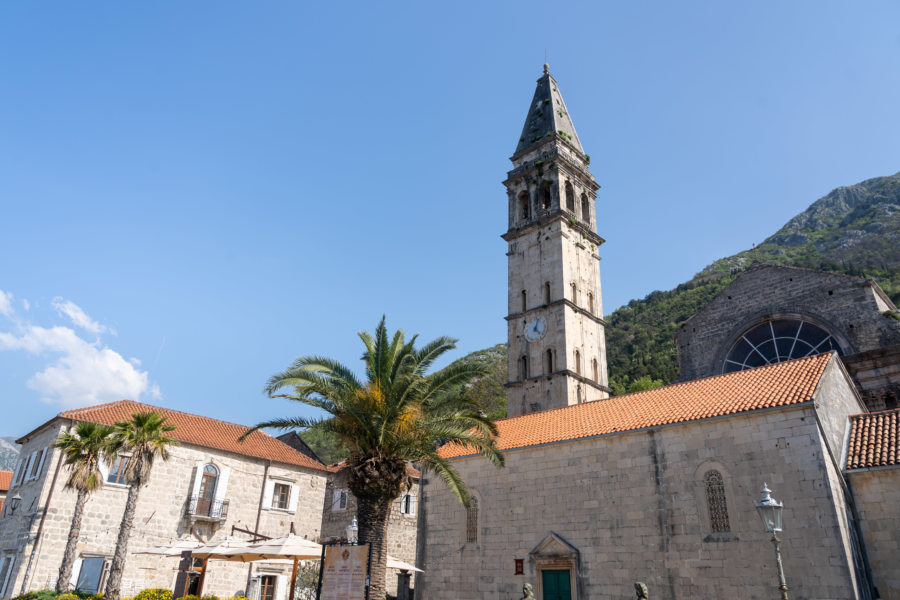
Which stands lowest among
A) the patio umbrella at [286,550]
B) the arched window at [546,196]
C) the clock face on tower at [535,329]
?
the patio umbrella at [286,550]

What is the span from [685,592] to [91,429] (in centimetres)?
2044

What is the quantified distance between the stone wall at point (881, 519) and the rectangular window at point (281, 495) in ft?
80.4

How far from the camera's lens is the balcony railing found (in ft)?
86.6

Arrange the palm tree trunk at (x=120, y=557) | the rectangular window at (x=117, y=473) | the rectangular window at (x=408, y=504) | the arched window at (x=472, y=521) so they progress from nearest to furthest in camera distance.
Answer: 1. the palm tree trunk at (x=120, y=557)
2. the arched window at (x=472, y=521)
3. the rectangular window at (x=117, y=473)
4. the rectangular window at (x=408, y=504)

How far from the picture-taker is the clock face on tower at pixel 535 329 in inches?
1378

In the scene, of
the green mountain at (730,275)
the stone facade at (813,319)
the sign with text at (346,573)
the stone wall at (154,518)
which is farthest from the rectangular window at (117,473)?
the green mountain at (730,275)

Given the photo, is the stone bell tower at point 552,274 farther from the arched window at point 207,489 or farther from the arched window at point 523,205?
the arched window at point 207,489

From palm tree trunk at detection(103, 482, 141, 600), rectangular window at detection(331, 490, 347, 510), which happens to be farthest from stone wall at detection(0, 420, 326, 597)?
palm tree trunk at detection(103, 482, 141, 600)

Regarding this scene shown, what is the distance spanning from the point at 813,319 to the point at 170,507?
1169 inches

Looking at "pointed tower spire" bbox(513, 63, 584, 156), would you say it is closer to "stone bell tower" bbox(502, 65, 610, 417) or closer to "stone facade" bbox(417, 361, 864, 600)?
"stone bell tower" bbox(502, 65, 610, 417)

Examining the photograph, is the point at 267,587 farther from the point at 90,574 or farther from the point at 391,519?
the point at 90,574

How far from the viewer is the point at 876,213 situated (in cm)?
8725

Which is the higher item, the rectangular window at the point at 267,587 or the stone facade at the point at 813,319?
the stone facade at the point at 813,319

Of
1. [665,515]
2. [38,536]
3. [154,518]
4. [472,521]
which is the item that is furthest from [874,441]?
[38,536]
